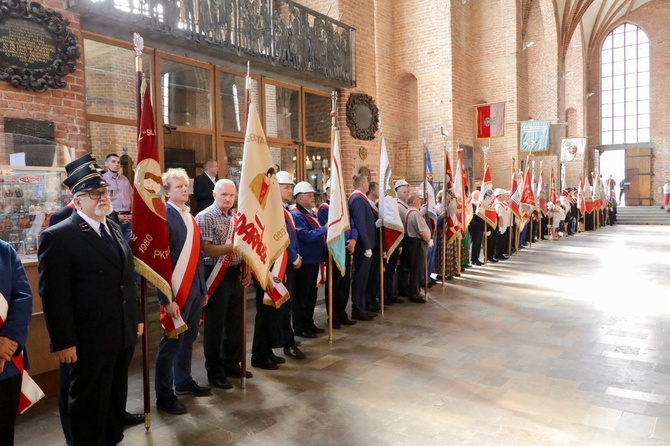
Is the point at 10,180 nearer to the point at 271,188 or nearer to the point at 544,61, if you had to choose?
the point at 271,188

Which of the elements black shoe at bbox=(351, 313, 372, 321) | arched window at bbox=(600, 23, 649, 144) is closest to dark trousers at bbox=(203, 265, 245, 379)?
black shoe at bbox=(351, 313, 372, 321)

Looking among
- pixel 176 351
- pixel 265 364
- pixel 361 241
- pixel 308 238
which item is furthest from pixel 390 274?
pixel 176 351

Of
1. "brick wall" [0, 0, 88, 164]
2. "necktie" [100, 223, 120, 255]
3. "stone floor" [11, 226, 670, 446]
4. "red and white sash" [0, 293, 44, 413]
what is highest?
"brick wall" [0, 0, 88, 164]

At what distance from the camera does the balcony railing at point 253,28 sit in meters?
6.90

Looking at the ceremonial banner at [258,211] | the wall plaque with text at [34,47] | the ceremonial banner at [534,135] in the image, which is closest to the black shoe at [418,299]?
the ceremonial banner at [258,211]

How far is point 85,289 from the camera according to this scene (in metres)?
2.82

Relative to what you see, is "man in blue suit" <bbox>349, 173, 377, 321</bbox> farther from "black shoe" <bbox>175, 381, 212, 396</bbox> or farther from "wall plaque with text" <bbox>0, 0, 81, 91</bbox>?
"wall plaque with text" <bbox>0, 0, 81, 91</bbox>

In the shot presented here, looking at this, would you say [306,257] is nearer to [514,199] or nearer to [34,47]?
[34,47]

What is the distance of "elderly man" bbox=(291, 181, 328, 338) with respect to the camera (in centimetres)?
541

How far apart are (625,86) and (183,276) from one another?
33410 mm

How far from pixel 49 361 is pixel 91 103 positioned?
432 centimetres

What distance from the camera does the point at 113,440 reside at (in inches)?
124

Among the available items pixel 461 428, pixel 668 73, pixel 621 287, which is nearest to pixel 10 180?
pixel 461 428

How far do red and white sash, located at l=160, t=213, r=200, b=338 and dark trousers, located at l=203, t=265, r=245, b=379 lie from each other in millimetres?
503
